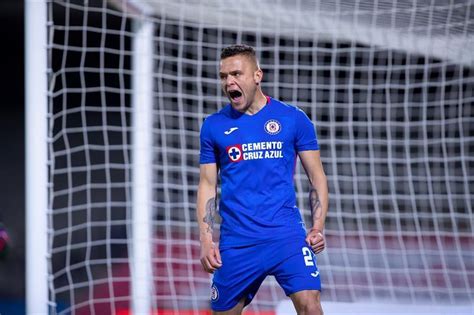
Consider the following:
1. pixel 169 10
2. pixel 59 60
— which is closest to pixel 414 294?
pixel 169 10

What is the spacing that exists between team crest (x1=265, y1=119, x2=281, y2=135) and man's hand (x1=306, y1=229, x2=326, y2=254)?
0.48m

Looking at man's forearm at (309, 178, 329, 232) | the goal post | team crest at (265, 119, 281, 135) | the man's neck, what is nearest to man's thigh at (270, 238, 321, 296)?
man's forearm at (309, 178, 329, 232)

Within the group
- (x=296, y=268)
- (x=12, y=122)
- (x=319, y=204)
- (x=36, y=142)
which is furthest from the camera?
(x=12, y=122)

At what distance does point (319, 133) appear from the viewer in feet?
34.6

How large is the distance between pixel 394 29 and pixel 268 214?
9.74ft

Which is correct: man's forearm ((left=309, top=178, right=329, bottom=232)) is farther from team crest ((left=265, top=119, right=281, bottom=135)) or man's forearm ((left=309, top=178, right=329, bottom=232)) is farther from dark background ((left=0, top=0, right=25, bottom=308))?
dark background ((left=0, top=0, right=25, bottom=308))

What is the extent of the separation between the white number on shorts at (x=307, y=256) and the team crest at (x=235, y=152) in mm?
503

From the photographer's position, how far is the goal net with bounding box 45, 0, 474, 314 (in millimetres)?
5855

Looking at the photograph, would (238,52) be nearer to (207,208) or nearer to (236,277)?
(207,208)

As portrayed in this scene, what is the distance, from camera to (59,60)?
10875 mm

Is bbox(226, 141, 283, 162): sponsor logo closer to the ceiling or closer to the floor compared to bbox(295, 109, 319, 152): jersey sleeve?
closer to the floor

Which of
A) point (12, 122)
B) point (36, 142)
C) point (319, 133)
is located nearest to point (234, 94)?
point (36, 142)

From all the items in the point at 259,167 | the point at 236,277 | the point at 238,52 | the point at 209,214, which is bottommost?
the point at 236,277

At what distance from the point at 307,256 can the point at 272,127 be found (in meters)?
0.60
